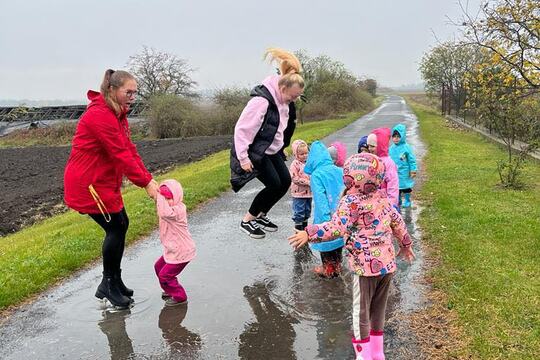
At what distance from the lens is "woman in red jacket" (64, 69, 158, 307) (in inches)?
189

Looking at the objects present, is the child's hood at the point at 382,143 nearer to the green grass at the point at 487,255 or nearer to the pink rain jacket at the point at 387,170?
the pink rain jacket at the point at 387,170

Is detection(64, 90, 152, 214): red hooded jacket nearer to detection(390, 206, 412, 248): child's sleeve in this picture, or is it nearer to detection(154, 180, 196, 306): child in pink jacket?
detection(154, 180, 196, 306): child in pink jacket

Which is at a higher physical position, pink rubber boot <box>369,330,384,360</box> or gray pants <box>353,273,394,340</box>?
gray pants <box>353,273,394,340</box>

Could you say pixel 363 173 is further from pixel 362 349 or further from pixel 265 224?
pixel 265 224

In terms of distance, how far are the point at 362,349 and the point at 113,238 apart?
2.62 metres

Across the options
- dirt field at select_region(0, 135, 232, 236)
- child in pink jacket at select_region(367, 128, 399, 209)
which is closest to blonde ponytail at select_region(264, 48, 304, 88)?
child in pink jacket at select_region(367, 128, 399, 209)

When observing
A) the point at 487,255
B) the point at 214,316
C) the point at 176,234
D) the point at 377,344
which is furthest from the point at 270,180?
the point at 487,255

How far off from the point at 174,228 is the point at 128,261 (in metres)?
1.98

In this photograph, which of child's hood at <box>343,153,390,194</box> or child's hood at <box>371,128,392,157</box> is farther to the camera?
child's hood at <box>371,128,392,157</box>

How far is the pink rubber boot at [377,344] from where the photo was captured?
400 cm

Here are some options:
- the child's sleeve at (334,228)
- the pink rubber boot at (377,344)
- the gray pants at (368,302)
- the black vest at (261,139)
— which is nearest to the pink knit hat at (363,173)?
the child's sleeve at (334,228)

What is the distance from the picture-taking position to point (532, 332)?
4.25 m

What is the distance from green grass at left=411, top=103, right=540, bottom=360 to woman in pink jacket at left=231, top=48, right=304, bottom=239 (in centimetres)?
210

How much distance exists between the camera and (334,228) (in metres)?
3.92
